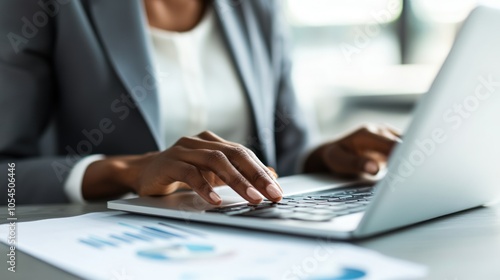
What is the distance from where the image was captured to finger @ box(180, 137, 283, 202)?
606 millimetres

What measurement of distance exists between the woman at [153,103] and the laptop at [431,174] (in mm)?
58

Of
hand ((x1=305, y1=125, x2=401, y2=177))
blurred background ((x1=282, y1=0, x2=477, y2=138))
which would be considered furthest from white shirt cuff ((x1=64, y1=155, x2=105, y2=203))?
blurred background ((x1=282, y1=0, x2=477, y2=138))

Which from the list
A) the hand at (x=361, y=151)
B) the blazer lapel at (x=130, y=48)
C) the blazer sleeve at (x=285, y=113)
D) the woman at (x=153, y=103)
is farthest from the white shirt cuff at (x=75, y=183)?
the blazer sleeve at (x=285, y=113)

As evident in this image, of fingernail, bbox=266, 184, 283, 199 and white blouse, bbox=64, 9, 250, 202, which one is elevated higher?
white blouse, bbox=64, 9, 250, 202

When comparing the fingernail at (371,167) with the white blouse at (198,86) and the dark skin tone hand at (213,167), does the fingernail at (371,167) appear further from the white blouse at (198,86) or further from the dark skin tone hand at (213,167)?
the white blouse at (198,86)

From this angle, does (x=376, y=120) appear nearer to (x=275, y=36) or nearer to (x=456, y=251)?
(x=275, y=36)

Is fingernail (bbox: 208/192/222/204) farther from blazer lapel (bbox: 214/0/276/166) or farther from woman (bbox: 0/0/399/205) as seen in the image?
blazer lapel (bbox: 214/0/276/166)

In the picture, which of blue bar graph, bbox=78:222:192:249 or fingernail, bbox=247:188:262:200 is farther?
fingernail, bbox=247:188:262:200

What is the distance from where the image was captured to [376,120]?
9.70 ft

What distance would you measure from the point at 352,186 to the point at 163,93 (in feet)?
1.76

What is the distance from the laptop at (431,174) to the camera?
0.43 meters

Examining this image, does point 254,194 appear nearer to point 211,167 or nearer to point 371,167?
point 211,167

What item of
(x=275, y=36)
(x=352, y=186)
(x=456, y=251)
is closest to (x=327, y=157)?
(x=352, y=186)

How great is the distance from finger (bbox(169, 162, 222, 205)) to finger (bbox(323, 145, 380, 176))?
14.2 inches
